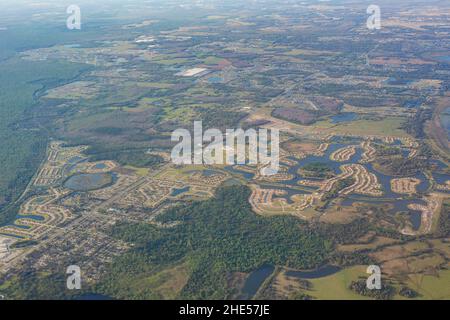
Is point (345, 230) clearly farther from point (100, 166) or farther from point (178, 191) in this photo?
point (100, 166)

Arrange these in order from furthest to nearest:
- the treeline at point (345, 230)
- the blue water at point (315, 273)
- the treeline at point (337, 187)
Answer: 1. the treeline at point (337, 187)
2. the treeline at point (345, 230)
3. the blue water at point (315, 273)

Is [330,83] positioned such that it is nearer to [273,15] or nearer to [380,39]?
[380,39]

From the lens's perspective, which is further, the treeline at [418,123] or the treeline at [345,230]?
the treeline at [418,123]

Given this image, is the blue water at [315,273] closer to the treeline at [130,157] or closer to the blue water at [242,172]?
the blue water at [242,172]

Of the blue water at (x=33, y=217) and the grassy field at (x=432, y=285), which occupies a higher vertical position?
the blue water at (x=33, y=217)
